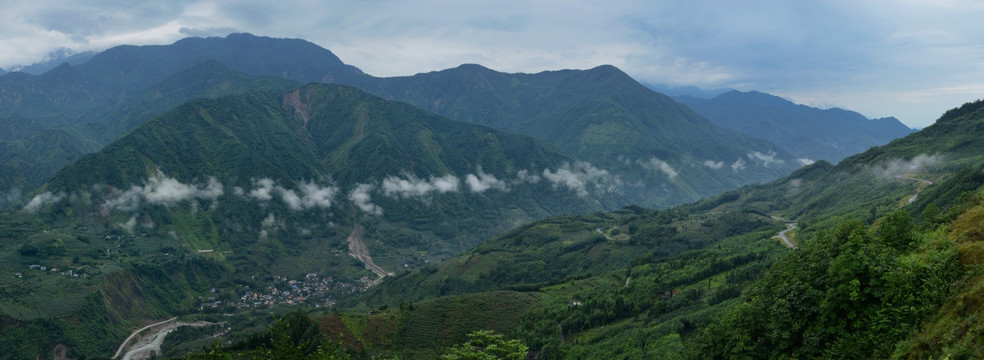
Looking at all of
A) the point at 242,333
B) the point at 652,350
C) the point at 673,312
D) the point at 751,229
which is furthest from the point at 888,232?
the point at 242,333

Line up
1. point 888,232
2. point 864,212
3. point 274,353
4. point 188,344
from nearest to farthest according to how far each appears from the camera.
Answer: point 274,353 → point 888,232 → point 864,212 → point 188,344

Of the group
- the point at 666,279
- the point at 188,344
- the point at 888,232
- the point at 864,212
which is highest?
the point at 888,232

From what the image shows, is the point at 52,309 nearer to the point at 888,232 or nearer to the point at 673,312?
the point at 673,312

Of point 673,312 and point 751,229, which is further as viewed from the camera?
point 751,229

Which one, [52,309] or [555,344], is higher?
[555,344]

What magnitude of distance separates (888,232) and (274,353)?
49.4m

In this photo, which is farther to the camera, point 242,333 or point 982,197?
point 242,333

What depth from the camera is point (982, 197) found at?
153ft

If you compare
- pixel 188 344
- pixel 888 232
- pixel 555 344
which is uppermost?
pixel 888 232

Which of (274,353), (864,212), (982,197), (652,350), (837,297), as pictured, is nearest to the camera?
(274,353)

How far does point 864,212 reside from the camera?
129625mm

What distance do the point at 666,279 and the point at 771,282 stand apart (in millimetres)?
91993

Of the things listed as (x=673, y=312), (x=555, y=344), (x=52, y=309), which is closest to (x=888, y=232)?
(x=673, y=312)

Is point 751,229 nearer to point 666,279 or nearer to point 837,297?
point 666,279
